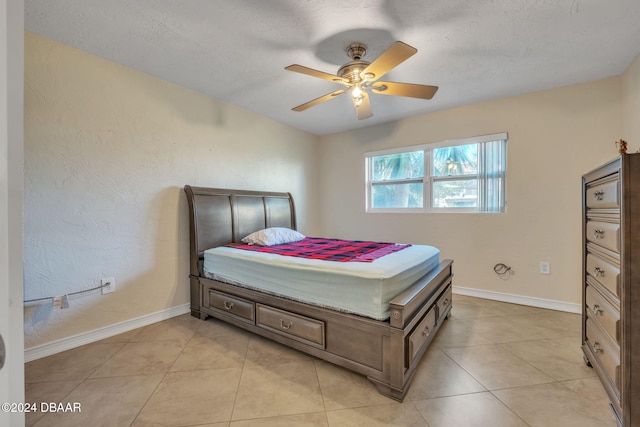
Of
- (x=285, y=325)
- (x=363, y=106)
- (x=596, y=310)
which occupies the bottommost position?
(x=285, y=325)

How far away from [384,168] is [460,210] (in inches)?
49.0

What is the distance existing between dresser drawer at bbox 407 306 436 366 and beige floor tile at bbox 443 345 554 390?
0.23 m

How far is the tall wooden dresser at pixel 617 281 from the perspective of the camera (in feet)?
4.03

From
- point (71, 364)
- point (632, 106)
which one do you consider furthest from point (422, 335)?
point (632, 106)

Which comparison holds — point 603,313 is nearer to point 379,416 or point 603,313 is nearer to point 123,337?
point 379,416

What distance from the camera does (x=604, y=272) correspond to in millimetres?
1506

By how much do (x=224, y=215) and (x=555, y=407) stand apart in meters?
3.01

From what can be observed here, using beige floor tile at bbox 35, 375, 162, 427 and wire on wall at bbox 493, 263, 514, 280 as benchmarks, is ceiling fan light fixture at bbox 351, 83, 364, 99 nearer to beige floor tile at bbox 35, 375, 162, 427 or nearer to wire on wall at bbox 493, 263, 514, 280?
beige floor tile at bbox 35, 375, 162, 427

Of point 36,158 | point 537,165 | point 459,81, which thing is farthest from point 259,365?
point 537,165

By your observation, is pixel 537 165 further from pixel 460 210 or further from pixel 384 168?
pixel 384 168

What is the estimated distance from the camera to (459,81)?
2.70 metres

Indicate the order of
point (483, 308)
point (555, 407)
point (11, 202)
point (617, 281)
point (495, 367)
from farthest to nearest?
point (483, 308) → point (495, 367) → point (555, 407) → point (617, 281) → point (11, 202)

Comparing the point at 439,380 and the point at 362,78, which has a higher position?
the point at 362,78

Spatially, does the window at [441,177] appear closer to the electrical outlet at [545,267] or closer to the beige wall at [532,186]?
the beige wall at [532,186]
